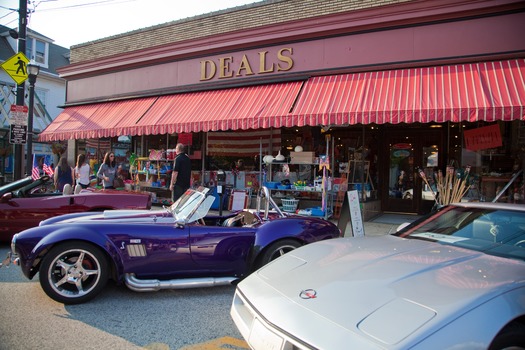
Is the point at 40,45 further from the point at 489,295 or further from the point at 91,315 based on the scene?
the point at 489,295

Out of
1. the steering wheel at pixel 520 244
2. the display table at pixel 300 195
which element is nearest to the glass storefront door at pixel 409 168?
the display table at pixel 300 195

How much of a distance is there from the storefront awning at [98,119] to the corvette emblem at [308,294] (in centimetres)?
968

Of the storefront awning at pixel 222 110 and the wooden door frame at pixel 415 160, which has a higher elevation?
the storefront awning at pixel 222 110

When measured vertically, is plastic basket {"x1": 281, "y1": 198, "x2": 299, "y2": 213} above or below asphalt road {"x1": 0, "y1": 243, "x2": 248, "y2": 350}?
above

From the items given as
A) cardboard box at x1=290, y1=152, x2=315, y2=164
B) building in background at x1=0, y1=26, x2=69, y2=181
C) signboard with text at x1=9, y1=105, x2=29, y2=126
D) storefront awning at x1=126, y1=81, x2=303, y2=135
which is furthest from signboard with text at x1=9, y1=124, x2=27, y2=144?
building in background at x1=0, y1=26, x2=69, y2=181

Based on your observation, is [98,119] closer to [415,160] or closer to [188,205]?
[188,205]

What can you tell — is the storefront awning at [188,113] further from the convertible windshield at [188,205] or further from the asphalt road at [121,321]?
the asphalt road at [121,321]

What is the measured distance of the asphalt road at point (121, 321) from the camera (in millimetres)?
3156

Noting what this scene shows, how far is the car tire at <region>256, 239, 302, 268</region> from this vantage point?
442 cm

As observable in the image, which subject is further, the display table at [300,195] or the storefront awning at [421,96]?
the display table at [300,195]

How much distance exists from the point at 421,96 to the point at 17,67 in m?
10.9

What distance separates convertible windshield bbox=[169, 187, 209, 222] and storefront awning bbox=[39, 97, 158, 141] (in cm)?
692

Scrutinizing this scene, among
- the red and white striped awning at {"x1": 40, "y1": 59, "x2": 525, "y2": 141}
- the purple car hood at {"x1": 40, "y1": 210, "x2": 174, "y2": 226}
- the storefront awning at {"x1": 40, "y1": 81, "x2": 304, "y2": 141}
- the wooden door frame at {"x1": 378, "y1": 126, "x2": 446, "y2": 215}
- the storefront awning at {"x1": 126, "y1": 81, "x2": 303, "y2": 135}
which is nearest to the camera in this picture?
the purple car hood at {"x1": 40, "y1": 210, "x2": 174, "y2": 226}

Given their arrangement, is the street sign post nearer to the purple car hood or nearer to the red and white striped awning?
the red and white striped awning
